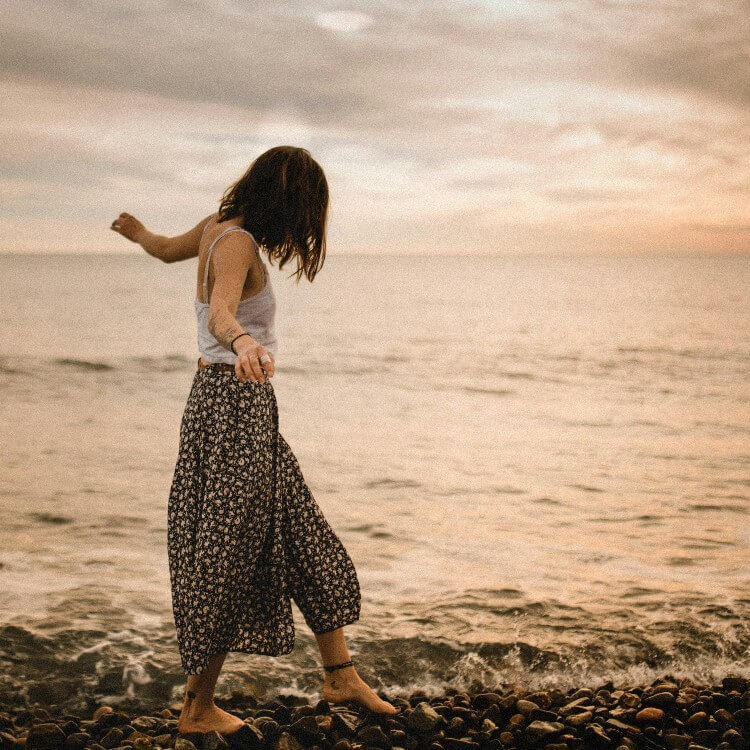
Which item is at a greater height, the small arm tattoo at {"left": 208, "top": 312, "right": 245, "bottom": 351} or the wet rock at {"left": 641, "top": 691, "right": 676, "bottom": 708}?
the small arm tattoo at {"left": 208, "top": 312, "right": 245, "bottom": 351}

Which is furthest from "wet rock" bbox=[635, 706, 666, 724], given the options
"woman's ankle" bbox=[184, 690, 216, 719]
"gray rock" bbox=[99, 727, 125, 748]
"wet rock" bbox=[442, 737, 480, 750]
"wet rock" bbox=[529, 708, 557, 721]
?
"gray rock" bbox=[99, 727, 125, 748]

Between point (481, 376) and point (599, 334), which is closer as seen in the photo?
point (481, 376)

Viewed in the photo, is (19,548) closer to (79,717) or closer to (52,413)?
(79,717)

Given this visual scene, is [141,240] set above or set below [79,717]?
above

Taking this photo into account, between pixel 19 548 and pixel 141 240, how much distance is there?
3.77 m

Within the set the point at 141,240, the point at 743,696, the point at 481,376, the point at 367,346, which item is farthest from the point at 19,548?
the point at 367,346

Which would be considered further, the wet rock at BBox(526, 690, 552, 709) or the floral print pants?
the wet rock at BBox(526, 690, 552, 709)

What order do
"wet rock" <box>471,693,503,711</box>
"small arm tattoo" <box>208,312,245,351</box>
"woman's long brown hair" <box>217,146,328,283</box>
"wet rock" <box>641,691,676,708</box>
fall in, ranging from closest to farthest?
"small arm tattoo" <box>208,312,245,351</box> < "woman's long brown hair" <box>217,146,328,283</box> < "wet rock" <box>641,691,676,708</box> < "wet rock" <box>471,693,503,711</box>

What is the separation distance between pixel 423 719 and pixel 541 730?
0.50 metres

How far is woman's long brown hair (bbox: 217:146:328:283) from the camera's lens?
3.13m

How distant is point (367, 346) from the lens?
2859 centimetres

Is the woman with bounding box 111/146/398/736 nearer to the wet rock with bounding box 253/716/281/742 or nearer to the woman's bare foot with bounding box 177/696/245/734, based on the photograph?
the woman's bare foot with bounding box 177/696/245/734

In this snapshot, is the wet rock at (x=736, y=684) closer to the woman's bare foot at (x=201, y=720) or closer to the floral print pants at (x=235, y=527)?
the floral print pants at (x=235, y=527)

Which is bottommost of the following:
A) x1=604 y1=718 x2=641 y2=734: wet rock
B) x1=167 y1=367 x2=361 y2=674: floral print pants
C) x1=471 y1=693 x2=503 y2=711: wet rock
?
x1=471 y1=693 x2=503 y2=711: wet rock
